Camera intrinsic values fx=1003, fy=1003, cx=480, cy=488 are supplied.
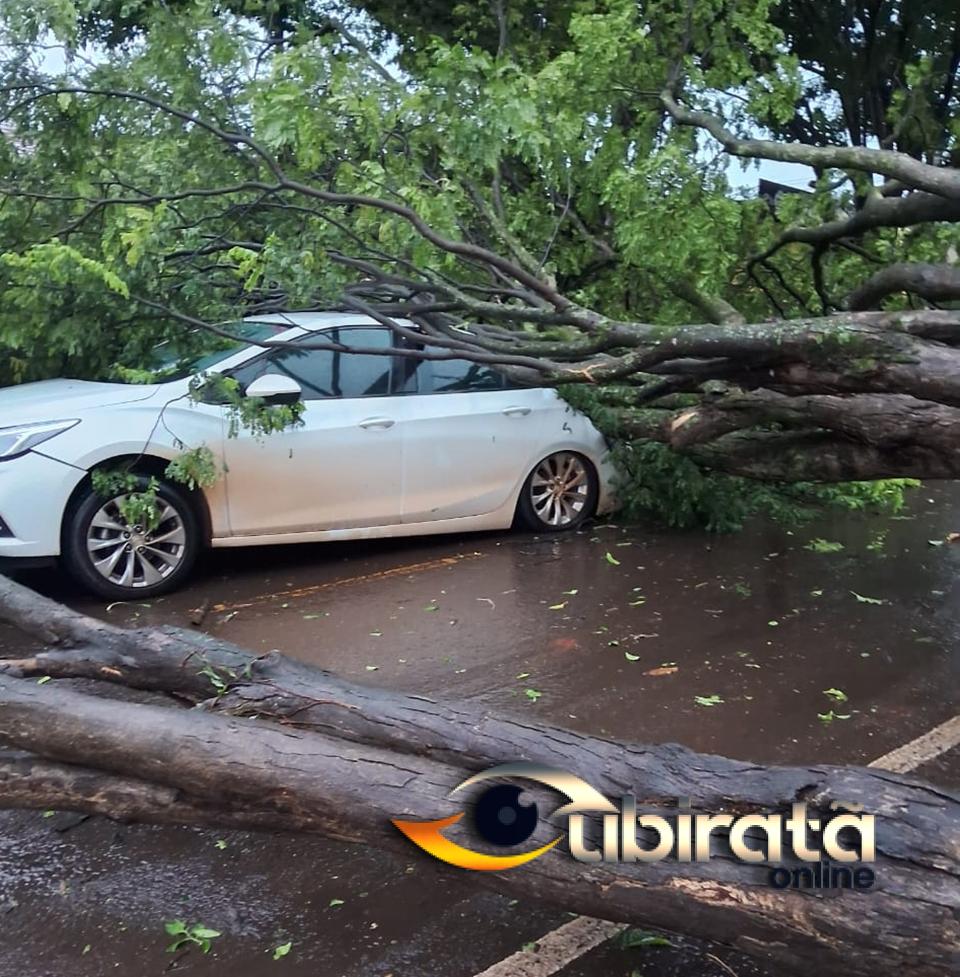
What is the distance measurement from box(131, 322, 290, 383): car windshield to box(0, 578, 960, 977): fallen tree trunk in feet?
11.4

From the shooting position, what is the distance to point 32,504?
563cm

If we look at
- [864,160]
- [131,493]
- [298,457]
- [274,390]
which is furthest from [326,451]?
[864,160]

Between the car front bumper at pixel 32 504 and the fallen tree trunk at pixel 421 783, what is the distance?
2.59m

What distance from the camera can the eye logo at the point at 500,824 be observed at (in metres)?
2.51

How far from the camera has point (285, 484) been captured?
6.52 meters

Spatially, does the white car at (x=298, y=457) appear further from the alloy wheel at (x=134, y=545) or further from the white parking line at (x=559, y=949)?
the white parking line at (x=559, y=949)

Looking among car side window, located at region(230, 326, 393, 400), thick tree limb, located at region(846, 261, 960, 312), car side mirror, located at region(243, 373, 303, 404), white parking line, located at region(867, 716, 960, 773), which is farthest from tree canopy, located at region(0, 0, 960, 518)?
white parking line, located at region(867, 716, 960, 773)

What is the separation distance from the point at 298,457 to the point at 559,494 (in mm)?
2288

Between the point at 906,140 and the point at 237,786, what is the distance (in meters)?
9.67

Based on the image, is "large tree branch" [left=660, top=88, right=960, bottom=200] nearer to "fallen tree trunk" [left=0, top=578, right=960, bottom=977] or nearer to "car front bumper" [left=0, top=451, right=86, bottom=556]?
"fallen tree trunk" [left=0, top=578, right=960, bottom=977]

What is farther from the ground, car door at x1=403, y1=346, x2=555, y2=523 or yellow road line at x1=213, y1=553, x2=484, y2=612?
car door at x1=403, y1=346, x2=555, y2=523

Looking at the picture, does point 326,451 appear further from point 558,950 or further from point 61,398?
point 558,950

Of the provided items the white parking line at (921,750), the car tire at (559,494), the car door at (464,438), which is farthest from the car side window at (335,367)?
the white parking line at (921,750)

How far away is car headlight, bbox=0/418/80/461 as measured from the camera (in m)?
5.66
